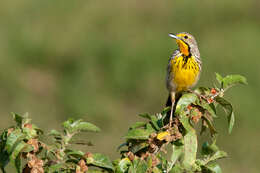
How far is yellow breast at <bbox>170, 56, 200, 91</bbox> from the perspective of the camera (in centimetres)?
564

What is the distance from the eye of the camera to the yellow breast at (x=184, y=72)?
5637 millimetres

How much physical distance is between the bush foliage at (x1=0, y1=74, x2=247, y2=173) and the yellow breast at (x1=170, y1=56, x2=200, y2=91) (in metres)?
2.25

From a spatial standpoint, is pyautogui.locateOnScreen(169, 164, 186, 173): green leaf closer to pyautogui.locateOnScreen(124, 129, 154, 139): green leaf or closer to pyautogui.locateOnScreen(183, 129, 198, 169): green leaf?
pyautogui.locateOnScreen(183, 129, 198, 169): green leaf

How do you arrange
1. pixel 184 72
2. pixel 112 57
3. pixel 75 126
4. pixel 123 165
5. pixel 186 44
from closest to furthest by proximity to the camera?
pixel 123 165, pixel 75 126, pixel 184 72, pixel 186 44, pixel 112 57

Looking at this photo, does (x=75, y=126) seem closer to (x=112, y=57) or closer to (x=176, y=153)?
(x=176, y=153)

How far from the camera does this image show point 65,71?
471 inches

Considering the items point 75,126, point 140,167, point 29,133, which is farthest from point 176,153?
point 29,133

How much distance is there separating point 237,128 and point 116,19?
4.58 metres

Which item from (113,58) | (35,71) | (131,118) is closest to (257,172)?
(131,118)

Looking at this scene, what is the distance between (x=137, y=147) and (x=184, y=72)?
2.74 metres

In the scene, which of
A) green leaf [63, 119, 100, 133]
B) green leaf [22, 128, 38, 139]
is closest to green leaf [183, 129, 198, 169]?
green leaf [63, 119, 100, 133]

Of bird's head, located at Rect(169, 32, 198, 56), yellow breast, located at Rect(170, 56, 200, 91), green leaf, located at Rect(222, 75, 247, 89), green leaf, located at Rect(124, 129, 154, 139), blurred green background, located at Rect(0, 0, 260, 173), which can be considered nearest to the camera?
green leaf, located at Rect(124, 129, 154, 139)

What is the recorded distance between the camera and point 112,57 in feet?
39.0

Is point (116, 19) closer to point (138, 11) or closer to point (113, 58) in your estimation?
point (138, 11)
